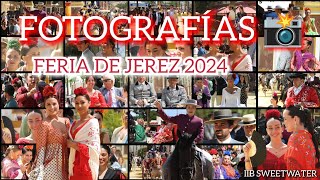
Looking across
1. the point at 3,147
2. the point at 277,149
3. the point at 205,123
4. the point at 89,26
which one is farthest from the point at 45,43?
the point at 277,149

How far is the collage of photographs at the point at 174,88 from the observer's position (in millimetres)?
12156

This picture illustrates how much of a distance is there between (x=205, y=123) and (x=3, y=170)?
2516mm

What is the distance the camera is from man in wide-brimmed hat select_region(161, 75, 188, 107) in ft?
39.9

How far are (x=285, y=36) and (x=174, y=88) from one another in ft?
4.86

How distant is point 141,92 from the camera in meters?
12.2

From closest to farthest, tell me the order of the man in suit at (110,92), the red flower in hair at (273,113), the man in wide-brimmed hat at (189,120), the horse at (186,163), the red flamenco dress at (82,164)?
the red flamenco dress at (82,164) < the horse at (186,163) < the man in wide-brimmed hat at (189,120) < the red flower in hair at (273,113) < the man in suit at (110,92)

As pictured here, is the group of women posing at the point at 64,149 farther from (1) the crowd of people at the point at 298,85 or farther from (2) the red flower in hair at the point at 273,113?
(1) the crowd of people at the point at 298,85

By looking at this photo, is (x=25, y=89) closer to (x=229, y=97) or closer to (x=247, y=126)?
(x=229, y=97)

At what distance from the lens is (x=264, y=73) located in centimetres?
1220

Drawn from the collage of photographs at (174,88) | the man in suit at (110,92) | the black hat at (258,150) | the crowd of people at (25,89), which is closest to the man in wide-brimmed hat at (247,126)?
the collage of photographs at (174,88)

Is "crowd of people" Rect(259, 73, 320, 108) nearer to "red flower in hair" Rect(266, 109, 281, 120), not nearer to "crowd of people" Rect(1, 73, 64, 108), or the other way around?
"red flower in hair" Rect(266, 109, 281, 120)

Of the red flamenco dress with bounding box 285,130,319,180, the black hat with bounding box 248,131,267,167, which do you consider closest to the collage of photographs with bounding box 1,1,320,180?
the black hat with bounding box 248,131,267,167

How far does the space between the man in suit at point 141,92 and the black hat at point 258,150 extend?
4.21 ft

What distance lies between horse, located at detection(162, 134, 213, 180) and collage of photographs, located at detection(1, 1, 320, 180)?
0.79m
